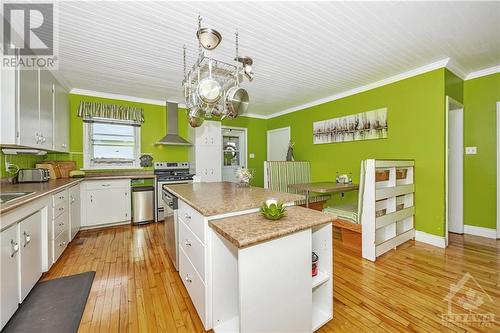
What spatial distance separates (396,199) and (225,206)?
8.71 ft

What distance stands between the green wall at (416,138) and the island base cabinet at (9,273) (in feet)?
14.2

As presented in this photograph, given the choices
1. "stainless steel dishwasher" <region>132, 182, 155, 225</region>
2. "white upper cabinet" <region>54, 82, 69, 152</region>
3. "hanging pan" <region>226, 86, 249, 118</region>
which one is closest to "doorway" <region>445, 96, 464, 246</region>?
"hanging pan" <region>226, 86, 249, 118</region>

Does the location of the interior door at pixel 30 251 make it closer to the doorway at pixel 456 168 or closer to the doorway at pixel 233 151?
the doorway at pixel 233 151

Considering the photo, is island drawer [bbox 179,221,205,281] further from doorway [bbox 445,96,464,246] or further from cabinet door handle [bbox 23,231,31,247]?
doorway [bbox 445,96,464,246]

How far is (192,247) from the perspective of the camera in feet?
5.20

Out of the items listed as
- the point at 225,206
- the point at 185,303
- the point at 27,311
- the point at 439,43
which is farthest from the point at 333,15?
the point at 27,311

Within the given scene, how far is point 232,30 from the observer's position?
209cm

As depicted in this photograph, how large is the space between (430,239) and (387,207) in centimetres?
82

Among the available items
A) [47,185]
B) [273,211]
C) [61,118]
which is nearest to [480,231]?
[273,211]

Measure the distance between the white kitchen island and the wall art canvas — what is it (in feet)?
8.55

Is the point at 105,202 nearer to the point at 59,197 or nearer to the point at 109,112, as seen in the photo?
the point at 59,197

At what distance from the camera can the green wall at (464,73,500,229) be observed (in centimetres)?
295

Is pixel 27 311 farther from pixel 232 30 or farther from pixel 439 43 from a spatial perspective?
pixel 439 43

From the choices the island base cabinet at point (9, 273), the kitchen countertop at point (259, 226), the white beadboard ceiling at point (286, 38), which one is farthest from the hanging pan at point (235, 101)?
the island base cabinet at point (9, 273)
